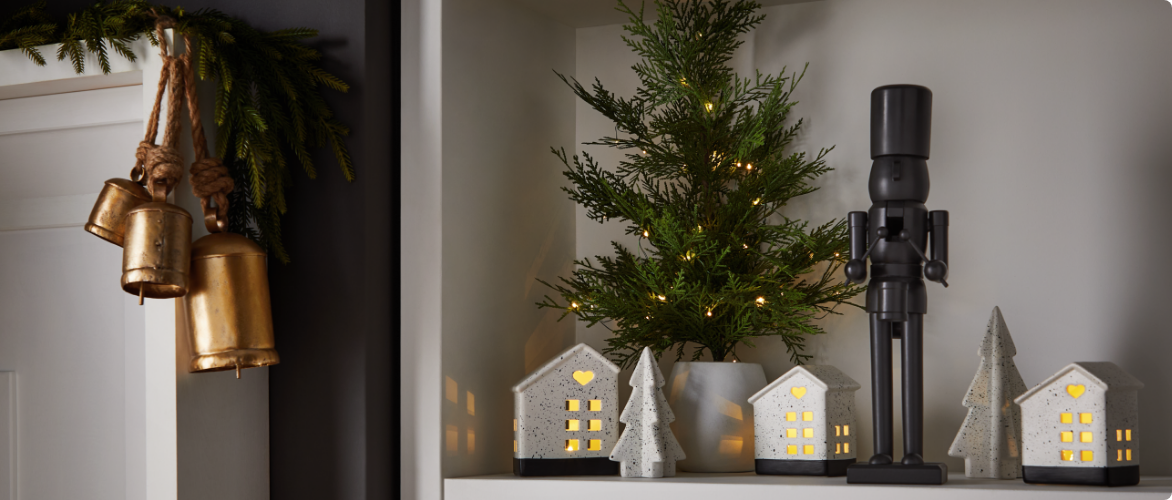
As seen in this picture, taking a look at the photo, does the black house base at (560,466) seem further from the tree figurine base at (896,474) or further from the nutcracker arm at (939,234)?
the nutcracker arm at (939,234)

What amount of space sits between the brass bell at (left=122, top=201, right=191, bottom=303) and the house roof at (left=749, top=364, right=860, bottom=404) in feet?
2.20

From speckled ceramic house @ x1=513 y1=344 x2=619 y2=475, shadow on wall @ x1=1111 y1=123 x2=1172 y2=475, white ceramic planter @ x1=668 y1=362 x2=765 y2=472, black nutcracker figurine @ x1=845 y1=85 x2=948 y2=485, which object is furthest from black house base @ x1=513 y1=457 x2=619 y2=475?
shadow on wall @ x1=1111 y1=123 x2=1172 y2=475

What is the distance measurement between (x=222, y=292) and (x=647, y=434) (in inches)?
19.9

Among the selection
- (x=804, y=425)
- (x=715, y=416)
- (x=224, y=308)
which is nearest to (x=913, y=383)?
(x=804, y=425)

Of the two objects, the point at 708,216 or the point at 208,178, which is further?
the point at 708,216

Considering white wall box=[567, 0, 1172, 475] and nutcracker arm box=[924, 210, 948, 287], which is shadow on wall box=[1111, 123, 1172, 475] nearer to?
white wall box=[567, 0, 1172, 475]

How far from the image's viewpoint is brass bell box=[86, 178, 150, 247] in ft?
3.34

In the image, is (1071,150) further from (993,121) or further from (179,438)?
(179,438)

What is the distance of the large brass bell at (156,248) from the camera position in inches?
38.3

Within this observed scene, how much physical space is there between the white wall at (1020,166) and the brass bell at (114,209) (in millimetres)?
833

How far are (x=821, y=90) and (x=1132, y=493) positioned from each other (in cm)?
67

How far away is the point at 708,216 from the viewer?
127 centimetres

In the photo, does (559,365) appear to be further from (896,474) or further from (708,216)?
(896,474)

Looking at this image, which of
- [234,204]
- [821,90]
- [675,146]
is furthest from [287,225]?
[821,90]
